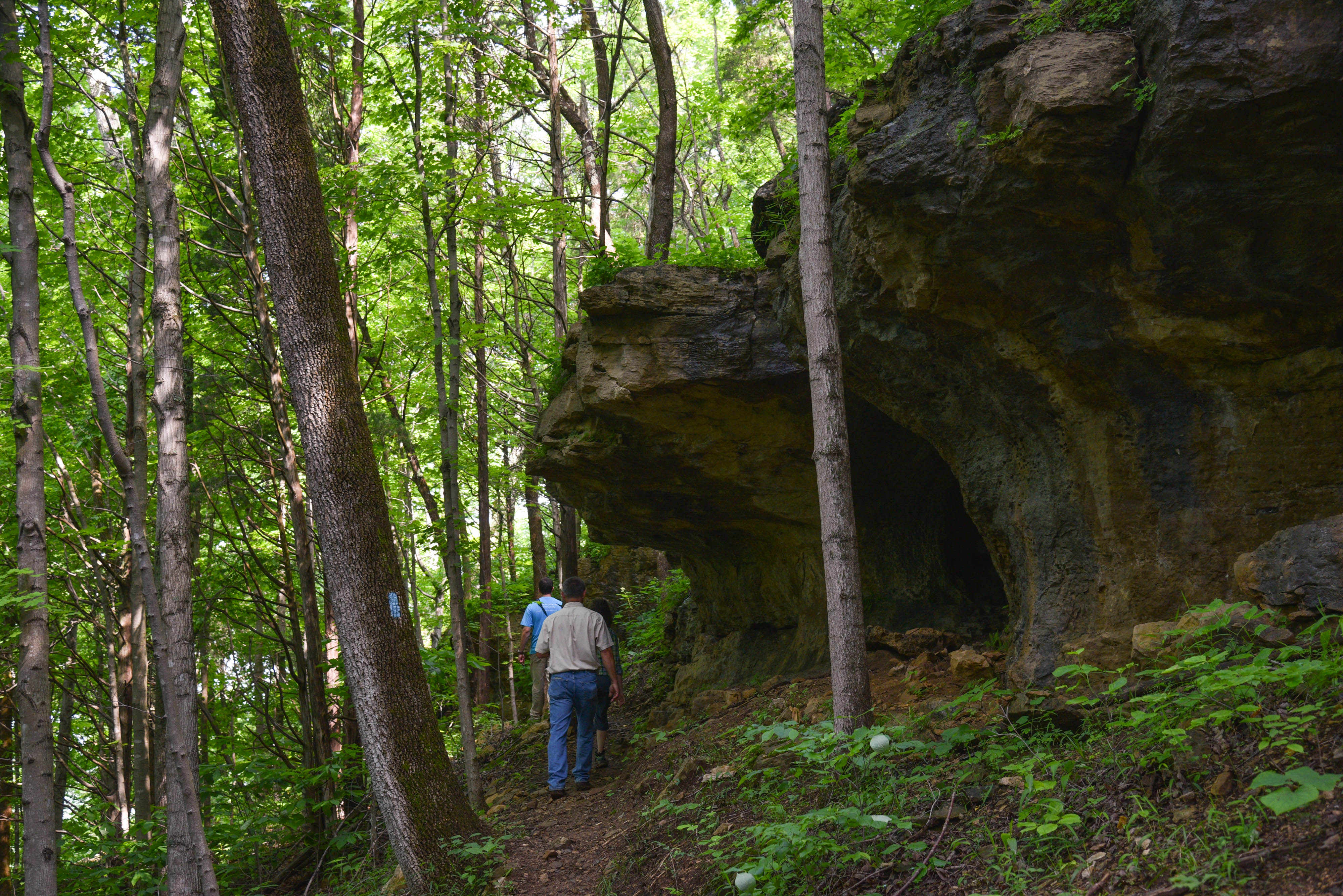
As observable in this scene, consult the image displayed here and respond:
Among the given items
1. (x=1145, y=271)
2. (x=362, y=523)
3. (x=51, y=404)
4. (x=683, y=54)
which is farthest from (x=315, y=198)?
(x=683, y=54)

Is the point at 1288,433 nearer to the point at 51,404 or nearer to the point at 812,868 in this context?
the point at 812,868

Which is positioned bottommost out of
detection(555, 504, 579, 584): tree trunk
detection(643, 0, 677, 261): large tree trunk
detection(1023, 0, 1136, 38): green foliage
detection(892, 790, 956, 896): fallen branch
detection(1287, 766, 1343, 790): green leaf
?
detection(892, 790, 956, 896): fallen branch

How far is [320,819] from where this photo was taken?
10273 mm

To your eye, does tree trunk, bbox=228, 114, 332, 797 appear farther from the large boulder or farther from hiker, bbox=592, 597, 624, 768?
the large boulder

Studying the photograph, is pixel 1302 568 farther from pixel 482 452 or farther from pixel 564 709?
pixel 482 452

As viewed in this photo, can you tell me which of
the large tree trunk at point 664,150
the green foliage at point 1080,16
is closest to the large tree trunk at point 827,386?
the green foliage at point 1080,16

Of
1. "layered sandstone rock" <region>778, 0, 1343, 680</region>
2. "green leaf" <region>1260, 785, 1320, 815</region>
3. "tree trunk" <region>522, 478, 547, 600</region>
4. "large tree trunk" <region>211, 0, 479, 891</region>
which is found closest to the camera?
"green leaf" <region>1260, 785, 1320, 815</region>

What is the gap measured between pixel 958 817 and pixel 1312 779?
1.96 m

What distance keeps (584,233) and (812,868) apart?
9.62 metres

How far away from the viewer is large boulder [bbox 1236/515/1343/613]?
14.0ft

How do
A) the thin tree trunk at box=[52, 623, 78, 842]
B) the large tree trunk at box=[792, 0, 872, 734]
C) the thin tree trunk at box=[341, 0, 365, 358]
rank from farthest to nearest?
the thin tree trunk at box=[52, 623, 78, 842] → the thin tree trunk at box=[341, 0, 365, 358] → the large tree trunk at box=[792, 0, 872, 734]

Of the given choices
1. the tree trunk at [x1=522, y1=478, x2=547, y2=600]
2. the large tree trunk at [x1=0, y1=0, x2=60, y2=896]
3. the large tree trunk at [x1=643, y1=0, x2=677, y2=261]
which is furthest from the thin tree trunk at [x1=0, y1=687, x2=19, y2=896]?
the large tree trunk at [x1=643, y1=0, x2=677, y2=261]

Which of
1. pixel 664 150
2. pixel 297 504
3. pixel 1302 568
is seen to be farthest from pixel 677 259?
pixel 1302 568

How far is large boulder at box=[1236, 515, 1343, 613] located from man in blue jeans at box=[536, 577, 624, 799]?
5539 millimetres
